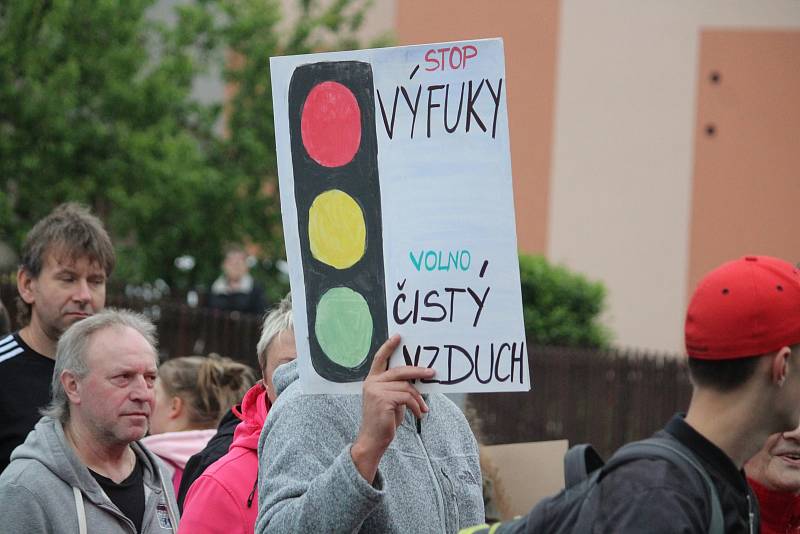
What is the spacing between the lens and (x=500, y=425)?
15.0 metres

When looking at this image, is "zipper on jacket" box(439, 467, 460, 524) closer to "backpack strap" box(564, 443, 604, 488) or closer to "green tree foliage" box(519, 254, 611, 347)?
"backpack strap" box(564, 443, 604, 488)

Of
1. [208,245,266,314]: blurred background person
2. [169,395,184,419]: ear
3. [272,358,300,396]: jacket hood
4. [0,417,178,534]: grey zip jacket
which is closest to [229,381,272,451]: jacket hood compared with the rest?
[272,358,300,396]: jacket hood

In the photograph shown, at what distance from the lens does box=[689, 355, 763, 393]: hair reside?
2373 mm

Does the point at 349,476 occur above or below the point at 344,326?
below

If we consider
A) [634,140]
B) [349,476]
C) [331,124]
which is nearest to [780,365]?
[349,476]

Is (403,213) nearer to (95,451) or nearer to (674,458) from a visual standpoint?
(674,458)

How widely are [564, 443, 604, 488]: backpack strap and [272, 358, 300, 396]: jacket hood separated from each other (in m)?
1.29

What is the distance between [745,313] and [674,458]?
0.99 feet

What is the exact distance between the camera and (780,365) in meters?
2.37

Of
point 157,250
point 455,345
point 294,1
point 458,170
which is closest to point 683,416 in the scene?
point 455,345

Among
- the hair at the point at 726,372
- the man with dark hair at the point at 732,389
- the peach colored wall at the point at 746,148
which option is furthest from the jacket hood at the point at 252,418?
the peach colored wall at the point at 746,148

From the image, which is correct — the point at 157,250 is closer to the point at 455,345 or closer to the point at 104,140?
the point at 104,140

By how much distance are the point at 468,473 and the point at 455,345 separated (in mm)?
604

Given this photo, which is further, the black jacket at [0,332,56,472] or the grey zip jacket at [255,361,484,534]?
the black jacket at [0,332,56,472]
